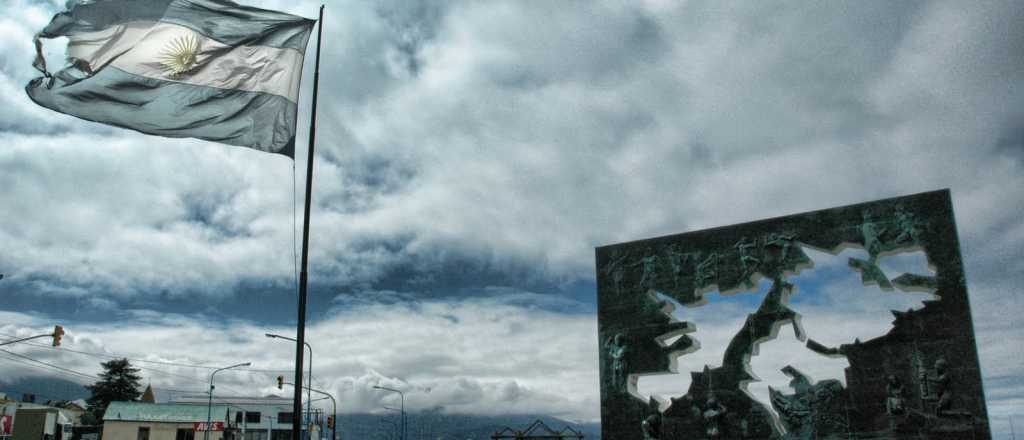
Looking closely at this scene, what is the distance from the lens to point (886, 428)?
20.2 m

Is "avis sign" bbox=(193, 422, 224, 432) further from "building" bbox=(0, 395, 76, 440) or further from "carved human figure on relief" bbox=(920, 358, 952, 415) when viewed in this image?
"carved human figure on relief" bbox=(920, 358, 952, 415)

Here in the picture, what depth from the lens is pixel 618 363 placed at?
25188mm

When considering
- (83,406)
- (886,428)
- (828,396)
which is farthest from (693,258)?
(83,406)

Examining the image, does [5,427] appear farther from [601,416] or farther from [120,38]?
[120,38]

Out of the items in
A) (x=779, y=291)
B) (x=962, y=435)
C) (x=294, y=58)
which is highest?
(x=294, y=58)

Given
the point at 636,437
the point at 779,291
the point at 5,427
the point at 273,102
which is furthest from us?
the point at 5,427

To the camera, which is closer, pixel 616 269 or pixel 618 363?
pixel 618 363

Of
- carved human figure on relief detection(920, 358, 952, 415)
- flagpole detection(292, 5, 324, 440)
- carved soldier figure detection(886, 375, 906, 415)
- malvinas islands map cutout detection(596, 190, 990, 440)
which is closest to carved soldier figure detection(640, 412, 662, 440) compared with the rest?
malvinas islands map cutout detection(596, 190, 990, 440)

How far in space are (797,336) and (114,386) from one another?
114998mm

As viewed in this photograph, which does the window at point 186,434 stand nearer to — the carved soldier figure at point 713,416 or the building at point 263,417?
the building at point 263,417

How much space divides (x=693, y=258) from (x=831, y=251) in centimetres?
418

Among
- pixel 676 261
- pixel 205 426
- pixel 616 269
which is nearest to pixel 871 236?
pixel 676 261

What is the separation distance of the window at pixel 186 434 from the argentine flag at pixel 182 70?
238 feet

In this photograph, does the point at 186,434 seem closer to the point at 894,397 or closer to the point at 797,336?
the point at 797,336
